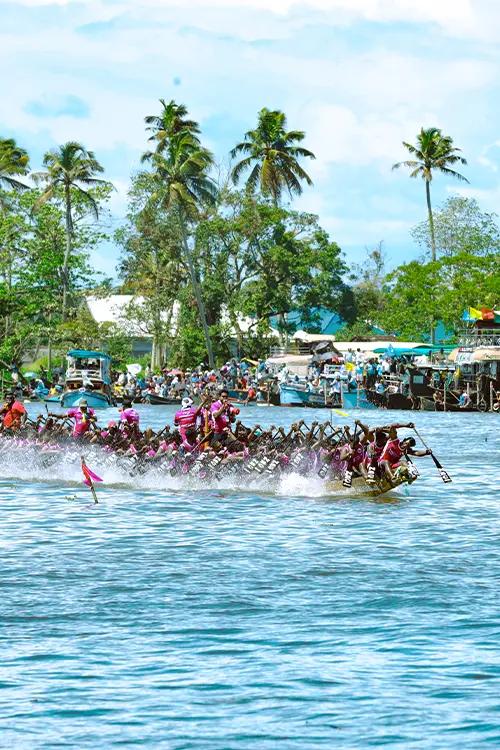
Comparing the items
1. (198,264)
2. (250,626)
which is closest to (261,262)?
(198,264)

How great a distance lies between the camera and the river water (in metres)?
13.5

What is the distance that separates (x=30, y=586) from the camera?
65.3 ft

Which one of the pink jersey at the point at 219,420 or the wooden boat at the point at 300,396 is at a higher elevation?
the wooden boat at the point at 300,396

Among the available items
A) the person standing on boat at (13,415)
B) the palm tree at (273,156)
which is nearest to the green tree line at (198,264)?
the palm tree at (273,156)

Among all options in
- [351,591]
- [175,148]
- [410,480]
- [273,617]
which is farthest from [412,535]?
[175,148]

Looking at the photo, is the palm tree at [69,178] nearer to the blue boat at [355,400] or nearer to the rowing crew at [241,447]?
the blue boat at [355,400]

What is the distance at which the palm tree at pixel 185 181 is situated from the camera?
283ft

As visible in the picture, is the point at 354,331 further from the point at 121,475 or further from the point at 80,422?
the point at 121,475

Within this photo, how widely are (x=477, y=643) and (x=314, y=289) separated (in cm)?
7960

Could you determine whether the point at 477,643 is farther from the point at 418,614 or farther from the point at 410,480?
the point at 410,480

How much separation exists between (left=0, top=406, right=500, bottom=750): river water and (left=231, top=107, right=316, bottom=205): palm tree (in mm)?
64601

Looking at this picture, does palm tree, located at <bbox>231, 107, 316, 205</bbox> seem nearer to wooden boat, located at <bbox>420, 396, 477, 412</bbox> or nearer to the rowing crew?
wooden boat, located at <bbox>420, 396, 477, 412</bbox>

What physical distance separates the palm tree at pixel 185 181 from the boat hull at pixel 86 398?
14005mm

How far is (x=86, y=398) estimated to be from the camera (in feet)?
245
